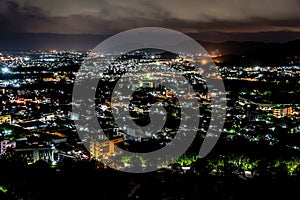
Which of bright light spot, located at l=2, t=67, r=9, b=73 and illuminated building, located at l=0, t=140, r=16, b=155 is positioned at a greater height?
bright light spot, located at l=2, t=67, r=9, b=73

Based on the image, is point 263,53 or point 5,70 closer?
point 263,53

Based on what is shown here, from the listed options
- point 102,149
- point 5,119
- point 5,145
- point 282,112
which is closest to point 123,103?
point 5,119

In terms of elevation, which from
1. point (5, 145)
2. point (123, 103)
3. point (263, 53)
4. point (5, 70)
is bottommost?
point (5, 145)

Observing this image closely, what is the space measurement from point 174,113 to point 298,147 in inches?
127

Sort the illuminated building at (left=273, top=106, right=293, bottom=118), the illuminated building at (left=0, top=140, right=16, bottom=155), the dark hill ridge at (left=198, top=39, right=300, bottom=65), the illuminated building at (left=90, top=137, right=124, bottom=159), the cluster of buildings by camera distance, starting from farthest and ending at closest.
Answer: the dark hill ridge at (left=198, top=39, right=300, bottom=65) < the illuminated building at (left=273, top=106, right=293, bottom=118) < the cluster of buildings < the illuminated building at (left=0, top=140, right=16, bottom=155) < the illuminated building at (left=90, top=137, right=124, bottom=159)

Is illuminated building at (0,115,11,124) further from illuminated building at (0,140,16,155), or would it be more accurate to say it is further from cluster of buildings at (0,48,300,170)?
illuminated building at (0,140,16,155)

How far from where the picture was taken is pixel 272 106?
456 inches

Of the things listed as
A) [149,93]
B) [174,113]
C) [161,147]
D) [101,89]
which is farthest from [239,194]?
[101,89]

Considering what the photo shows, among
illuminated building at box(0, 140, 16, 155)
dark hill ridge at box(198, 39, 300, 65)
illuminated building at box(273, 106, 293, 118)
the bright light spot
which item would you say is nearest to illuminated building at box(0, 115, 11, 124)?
illuminated building at box(0, 140, 16, 155)

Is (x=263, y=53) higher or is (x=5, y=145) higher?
(x=263, y=53)

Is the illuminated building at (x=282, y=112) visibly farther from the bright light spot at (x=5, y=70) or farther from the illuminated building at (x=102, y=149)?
the bright light spot at (x=5, y=70)

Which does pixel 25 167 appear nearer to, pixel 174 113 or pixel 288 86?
pixel 174 113

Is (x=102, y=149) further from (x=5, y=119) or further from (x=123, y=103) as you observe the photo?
(x=123, y=103)

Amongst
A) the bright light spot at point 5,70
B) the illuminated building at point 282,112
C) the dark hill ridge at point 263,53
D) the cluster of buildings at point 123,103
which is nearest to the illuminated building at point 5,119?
the cluster of buildings at point 123,103
